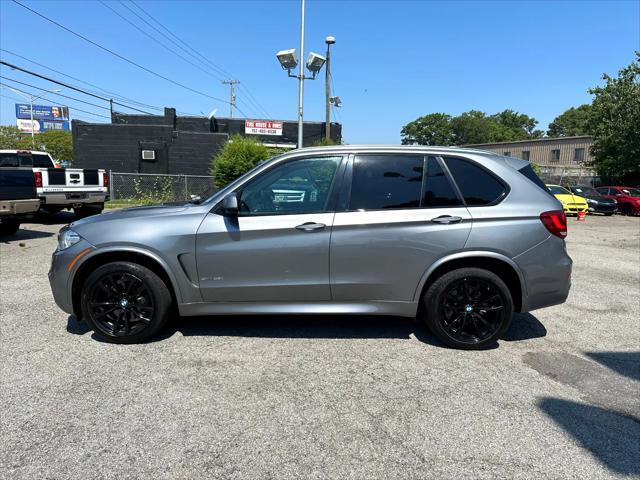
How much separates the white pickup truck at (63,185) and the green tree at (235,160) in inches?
164

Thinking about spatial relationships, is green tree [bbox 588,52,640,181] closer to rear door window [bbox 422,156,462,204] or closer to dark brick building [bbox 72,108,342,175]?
dark brick building [bbox 72,108,342,175]

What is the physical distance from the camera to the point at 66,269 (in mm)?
3959

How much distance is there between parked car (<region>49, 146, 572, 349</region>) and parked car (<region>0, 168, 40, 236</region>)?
6.51 meters

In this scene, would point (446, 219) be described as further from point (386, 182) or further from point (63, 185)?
point (63, 185)

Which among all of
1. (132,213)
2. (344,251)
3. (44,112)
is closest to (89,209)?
(132,213)

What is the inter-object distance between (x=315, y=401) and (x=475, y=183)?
8.04 ft

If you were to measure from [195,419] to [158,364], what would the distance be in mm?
959

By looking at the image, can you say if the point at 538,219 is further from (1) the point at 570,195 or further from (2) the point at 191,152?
(2) the point at 191,152

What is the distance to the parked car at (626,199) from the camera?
22859 millimetres

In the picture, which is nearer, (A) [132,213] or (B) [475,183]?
(B) [475,183]

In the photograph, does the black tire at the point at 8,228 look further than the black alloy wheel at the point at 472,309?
Yes

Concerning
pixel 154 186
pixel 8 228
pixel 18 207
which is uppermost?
pixel 154 186

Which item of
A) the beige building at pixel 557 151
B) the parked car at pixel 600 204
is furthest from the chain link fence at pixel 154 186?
the beige building at pixel 557 151

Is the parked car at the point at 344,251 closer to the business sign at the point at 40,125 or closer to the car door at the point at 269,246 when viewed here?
the car door at the point at 269,246
